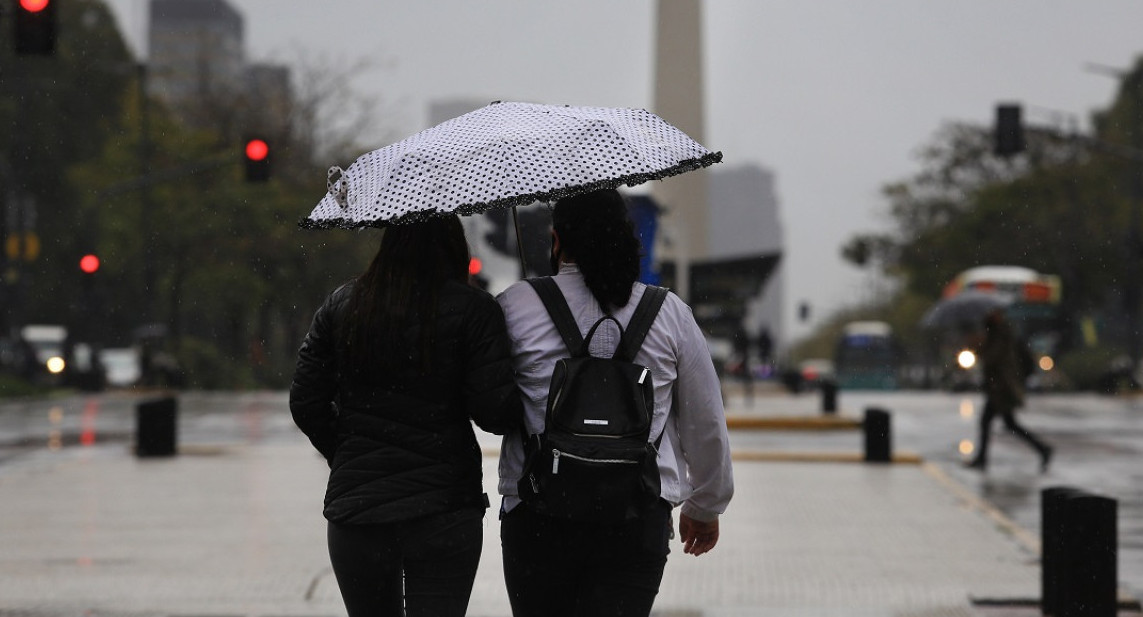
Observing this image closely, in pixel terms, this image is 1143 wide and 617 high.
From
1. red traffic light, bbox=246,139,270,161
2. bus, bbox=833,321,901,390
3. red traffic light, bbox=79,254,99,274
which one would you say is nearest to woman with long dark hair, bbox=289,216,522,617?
red traffic light, bbox=246,139,270,161

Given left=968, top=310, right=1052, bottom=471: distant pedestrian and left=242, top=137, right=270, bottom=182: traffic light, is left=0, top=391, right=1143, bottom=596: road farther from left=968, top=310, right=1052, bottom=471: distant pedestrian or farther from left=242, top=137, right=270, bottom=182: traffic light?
left=242, top=137, right=270, bottom=182: traffic light

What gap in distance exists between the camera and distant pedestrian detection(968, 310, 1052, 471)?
16797 mm

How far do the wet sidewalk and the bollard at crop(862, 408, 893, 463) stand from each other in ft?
4.39

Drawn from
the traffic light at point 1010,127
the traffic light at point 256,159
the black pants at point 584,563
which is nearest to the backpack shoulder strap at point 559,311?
the black pants at point 584,563

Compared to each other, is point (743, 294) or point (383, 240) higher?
point (383, 240)

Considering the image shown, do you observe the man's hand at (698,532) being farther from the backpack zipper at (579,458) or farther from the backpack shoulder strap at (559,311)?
the backpack shoulder strap at (559,311)

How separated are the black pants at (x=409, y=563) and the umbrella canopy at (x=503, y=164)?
0.76 m

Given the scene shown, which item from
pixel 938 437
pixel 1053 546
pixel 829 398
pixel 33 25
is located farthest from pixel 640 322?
pixel 829 398

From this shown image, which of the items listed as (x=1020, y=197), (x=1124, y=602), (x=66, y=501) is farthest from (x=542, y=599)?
(x=1020, y=197)

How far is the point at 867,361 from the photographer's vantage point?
62.2 meters

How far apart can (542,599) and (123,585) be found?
5.14m

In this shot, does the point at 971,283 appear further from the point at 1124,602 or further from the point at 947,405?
the point at 1124,602

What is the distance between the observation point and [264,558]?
31.7ft

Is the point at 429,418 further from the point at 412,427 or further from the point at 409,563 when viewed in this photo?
the point at 409,563
